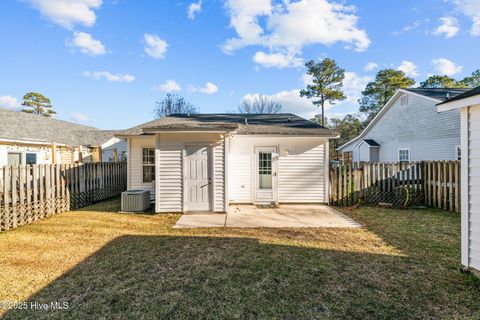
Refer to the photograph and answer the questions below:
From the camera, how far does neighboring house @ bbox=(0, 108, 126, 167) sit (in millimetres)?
13047

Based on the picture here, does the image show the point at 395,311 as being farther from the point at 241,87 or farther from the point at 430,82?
the point at 430,82

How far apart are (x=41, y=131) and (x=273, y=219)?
59.7 feet

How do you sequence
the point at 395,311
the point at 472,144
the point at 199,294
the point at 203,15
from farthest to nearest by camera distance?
the point at 203,15 → the point at 472,144 → the point at 199,294 → the point at 395,311

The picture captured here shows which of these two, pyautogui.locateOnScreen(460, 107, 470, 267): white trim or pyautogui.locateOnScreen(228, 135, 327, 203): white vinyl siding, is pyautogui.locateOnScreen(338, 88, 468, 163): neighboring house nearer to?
pyautogui.locateOnScreen(228, 135, 327, 203): white vinyl siding

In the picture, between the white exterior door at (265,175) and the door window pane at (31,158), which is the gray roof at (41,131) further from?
the white exterior door at (265,175)

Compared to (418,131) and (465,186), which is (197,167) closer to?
(465,186)

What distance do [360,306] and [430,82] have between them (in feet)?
128

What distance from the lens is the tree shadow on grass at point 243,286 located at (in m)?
2.69

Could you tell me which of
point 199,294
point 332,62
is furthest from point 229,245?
point 332,62

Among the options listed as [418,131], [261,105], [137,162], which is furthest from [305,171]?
[261,105]

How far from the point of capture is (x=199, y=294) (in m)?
3.07

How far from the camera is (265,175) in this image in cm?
927

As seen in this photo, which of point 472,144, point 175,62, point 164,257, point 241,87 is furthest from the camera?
point 241,87

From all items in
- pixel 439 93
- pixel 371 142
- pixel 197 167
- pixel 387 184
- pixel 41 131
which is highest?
pixel 439 93
